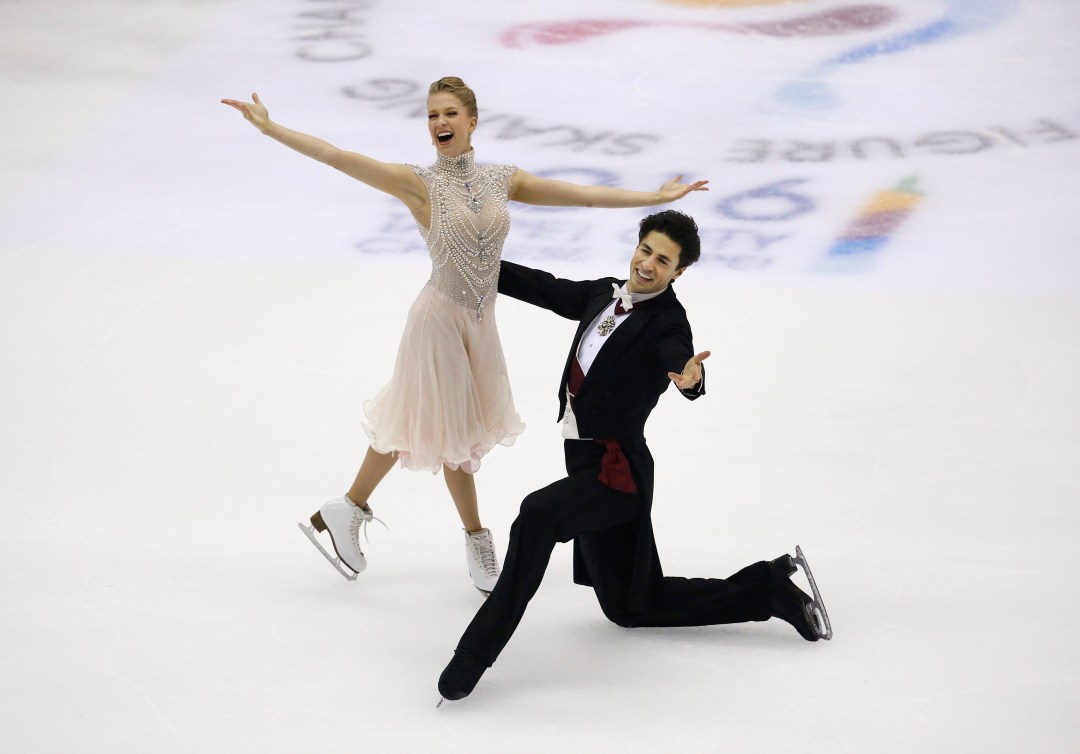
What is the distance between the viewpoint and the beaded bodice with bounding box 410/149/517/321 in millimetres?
3414

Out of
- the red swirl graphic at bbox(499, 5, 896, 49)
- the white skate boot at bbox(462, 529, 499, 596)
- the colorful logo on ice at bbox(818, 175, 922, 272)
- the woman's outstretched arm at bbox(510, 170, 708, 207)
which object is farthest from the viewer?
the red swirl graphic at bbox(499, 5, 896, 49)

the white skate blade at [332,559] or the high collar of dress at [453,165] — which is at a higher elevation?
the high collar of dress at [453,165]

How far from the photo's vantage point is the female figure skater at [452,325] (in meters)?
3.41

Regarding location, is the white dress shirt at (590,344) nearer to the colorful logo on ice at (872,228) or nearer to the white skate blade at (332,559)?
the white skate blade at (332,559)

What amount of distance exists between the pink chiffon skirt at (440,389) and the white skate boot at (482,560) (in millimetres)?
205

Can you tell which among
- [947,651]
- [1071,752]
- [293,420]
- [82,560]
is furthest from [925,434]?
[82,560]

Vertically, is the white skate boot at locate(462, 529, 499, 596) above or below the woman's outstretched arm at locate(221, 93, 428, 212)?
below

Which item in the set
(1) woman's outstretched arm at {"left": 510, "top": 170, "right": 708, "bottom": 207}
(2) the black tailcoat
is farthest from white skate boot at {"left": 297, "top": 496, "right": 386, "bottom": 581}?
(1) woman's outstretched arm at {"left": 510, "top": 170, "right": 708, "bottom": 207}

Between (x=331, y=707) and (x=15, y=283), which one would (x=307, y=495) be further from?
(x=15, y=283)

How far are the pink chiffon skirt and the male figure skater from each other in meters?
0.25

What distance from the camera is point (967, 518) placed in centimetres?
401

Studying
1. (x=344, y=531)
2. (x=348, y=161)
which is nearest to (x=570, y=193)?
(x=348, y=161)

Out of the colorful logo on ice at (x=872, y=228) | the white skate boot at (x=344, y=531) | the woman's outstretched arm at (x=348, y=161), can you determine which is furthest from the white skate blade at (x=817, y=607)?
the colorful logo on ice at (x=872, y=228)

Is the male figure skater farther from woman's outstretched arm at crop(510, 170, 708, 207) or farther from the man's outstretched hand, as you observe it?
woman's outstretched arm at crop(510, 170, 708, 207)
